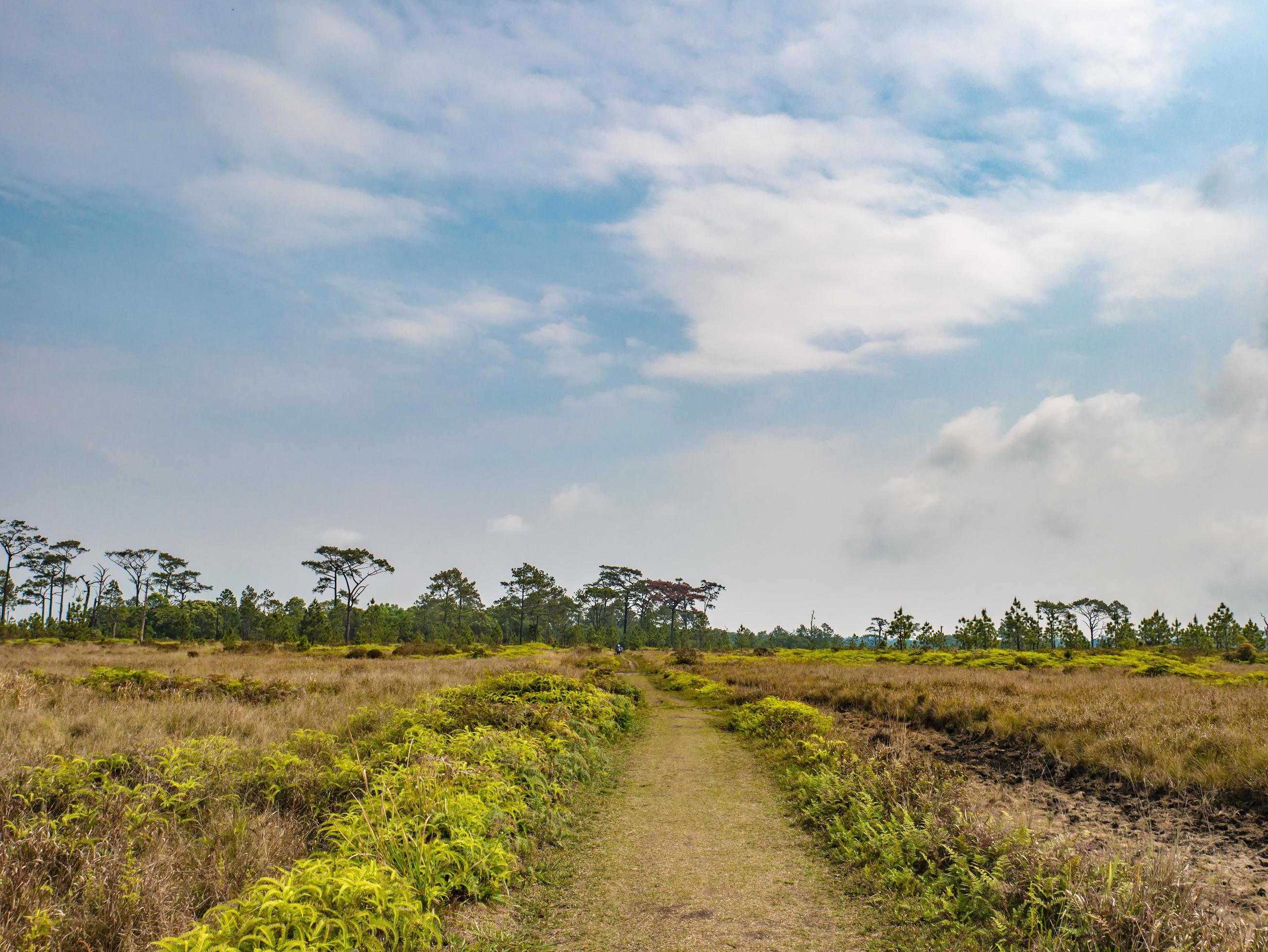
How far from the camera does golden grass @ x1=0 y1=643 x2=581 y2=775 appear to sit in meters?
9.97

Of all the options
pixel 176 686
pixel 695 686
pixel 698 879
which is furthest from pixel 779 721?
pixel 176 686

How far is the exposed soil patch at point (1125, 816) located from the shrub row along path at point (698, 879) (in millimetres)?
2876

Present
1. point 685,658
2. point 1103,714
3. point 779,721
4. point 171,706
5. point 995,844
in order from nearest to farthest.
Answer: point 995,844, point 1103,714, point 171,706, point 779,721, point 685,658

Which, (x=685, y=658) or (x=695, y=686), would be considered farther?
(x=685, y=658)

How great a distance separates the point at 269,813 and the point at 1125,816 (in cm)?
1070

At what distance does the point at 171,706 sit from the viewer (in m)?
14.2

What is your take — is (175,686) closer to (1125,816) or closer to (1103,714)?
(1125,816)

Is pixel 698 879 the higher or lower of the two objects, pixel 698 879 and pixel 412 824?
the lower

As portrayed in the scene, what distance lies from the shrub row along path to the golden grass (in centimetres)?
630

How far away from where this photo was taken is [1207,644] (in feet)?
216

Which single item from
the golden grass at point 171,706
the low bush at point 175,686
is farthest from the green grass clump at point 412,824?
the low bush at point 175,686

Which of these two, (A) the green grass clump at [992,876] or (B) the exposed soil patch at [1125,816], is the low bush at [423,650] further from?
(A) the green grass clump at [992,876]

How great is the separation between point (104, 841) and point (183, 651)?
4870 cm

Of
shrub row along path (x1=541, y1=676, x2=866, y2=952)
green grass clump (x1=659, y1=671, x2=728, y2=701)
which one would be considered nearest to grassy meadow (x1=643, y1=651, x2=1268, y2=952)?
shrub row along path (x1=541, y1=676, x2=866, y2=952)
